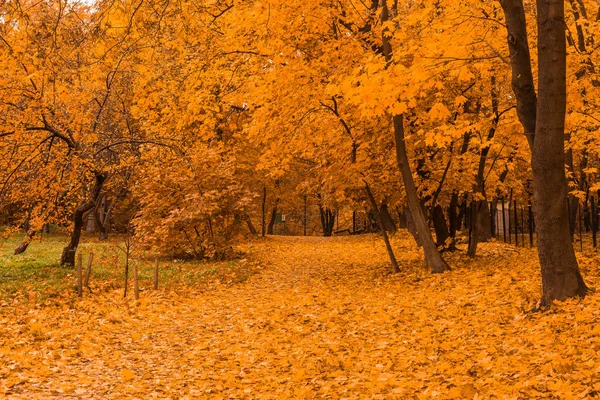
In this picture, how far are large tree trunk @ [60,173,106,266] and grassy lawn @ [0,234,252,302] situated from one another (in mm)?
360

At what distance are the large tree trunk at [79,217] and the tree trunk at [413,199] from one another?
26.2 ft

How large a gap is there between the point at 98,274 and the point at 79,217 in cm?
168

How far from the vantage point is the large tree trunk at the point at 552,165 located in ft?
A: 24.1

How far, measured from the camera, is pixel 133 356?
855 cm

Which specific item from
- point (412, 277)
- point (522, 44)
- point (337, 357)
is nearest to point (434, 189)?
point (412, 277)

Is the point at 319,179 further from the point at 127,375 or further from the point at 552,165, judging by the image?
the point at 127,375

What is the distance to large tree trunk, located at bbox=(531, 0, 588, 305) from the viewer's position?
7.34m

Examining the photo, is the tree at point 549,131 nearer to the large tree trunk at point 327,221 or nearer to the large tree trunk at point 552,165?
the large tree trunk at point 552,165

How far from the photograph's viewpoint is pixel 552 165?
7.55 m

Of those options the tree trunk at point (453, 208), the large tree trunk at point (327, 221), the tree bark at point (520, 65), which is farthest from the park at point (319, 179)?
the large tree trunk at point (327, 221)

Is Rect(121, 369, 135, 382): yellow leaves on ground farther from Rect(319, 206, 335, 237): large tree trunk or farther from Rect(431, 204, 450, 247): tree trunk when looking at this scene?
Rect(319, 206, 335, 237): large tree trunk

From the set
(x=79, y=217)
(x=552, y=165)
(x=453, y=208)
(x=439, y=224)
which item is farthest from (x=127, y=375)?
(x=453, y=208)

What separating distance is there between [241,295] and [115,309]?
10.1 feet

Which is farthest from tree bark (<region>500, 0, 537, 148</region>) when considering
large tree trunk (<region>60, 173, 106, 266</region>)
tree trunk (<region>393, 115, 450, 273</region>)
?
large tree trunk (<region>60, 173, 106, 266</region>)
